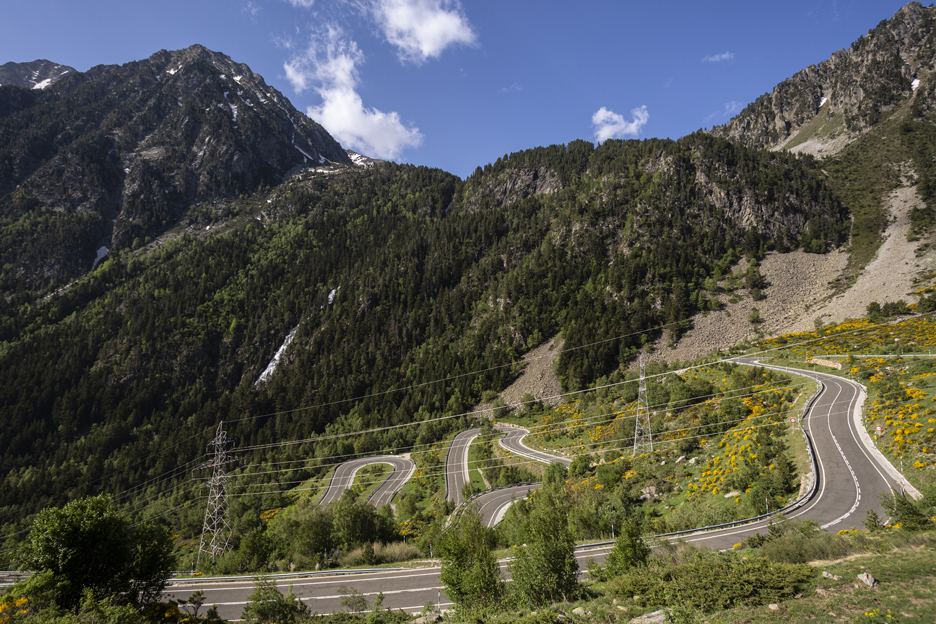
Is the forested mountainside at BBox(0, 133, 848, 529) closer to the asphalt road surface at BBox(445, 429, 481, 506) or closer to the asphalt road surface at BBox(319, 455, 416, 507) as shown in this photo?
the asphalt road surface at BBox(319, 455, 416, 507)

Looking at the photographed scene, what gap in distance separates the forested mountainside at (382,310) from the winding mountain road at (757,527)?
5172 centimetres

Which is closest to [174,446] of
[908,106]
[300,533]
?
[300,533]

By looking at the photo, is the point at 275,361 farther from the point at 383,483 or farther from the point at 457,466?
the point at 457,466

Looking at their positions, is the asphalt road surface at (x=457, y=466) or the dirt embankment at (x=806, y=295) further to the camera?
the dirt embankment at (x=806, y=295)

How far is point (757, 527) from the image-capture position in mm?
24078

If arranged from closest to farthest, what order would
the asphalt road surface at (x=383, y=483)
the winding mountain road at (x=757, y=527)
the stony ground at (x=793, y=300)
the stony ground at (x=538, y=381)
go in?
1. the winding mountain road at (x=757, y=527)
2. the asphalt road surface at (x=383, y=483)
3. the stony ground at (x=793, y=300)
4. the stony ground at (x=538, y=381)

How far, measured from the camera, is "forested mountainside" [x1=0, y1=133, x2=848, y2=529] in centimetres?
9794

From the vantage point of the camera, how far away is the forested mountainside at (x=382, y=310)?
97.9m

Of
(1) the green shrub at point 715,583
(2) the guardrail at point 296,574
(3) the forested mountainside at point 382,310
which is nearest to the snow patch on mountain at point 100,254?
(3) the forested mountainside at point 382,310

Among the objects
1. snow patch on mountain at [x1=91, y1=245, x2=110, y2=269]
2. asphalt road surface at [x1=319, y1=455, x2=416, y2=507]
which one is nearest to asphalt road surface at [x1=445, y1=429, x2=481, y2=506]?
asphalt road surface at [x1=319, y1=455, x2=416, y2=507]

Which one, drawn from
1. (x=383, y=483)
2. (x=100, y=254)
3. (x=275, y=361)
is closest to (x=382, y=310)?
(x=275, y=361)

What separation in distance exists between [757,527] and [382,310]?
401 feet

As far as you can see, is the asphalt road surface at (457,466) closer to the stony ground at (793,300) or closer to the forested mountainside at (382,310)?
the forested mountainside at (382,310)

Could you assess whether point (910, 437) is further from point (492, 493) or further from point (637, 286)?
point (637, 286)
